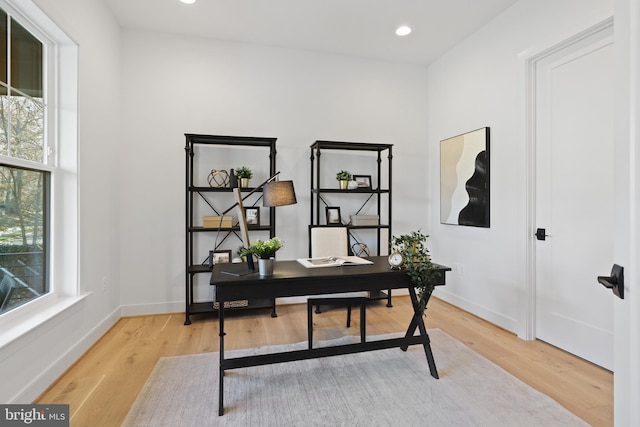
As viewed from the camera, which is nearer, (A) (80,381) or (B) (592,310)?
(A) (80,381)

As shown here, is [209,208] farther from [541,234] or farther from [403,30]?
[541,234]

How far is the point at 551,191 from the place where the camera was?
2766 mm

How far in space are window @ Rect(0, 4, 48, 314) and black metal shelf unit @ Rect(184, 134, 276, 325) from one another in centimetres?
118

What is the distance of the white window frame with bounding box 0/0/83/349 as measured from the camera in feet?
7.79

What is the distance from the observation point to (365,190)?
3850 millimetres

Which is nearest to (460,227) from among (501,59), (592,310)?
(592,310)

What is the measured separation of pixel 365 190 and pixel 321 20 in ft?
6.08

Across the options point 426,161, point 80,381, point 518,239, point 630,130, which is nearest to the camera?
point 630,130

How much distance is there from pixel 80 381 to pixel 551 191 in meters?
3.85

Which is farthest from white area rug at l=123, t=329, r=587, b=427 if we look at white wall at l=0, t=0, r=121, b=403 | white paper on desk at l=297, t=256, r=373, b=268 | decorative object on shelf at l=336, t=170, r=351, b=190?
decorative object on shelf at l=336, t=170, r=351, b=190

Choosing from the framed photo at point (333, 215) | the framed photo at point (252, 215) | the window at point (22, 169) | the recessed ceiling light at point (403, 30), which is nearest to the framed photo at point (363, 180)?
the framed photo at point (333, 215)

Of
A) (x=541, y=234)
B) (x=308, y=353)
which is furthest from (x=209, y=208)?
(x=541, y=234)

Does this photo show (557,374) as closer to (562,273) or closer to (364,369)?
(562,273)

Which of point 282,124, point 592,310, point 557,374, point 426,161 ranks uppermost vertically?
point 282,124
